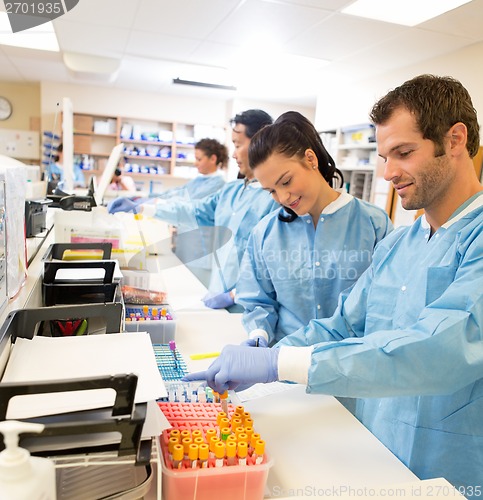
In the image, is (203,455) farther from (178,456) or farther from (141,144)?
(141,144)

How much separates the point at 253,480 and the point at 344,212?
1085 mm

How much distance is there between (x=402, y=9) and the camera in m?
3.15

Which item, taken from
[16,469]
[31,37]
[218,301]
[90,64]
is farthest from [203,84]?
[16,469]

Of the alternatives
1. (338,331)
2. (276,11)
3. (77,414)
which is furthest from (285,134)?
(276,11)

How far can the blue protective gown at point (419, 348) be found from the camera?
0.77m

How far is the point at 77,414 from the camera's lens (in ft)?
1.88

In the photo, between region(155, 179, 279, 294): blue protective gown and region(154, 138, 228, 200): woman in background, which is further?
region(154, 138, 228, 200): woman in background

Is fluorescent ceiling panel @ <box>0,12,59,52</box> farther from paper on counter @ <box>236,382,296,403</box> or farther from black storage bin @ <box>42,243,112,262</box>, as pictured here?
paper on counter @ <box>236,382,296,403</box>

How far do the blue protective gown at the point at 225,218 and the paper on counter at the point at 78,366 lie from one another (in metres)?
1.55

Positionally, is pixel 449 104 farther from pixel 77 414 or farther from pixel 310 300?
pixel 77 414

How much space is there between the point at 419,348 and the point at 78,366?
23.0 inches

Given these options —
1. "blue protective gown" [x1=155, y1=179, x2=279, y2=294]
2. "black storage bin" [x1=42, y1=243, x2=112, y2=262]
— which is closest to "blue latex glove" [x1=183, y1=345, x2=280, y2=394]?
"black storage bin" [x1=42, y1=243, x2=112, y2=262]

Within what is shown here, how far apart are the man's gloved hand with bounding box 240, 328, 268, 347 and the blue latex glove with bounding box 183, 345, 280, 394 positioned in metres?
0.33

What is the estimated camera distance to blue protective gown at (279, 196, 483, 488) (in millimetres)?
767
